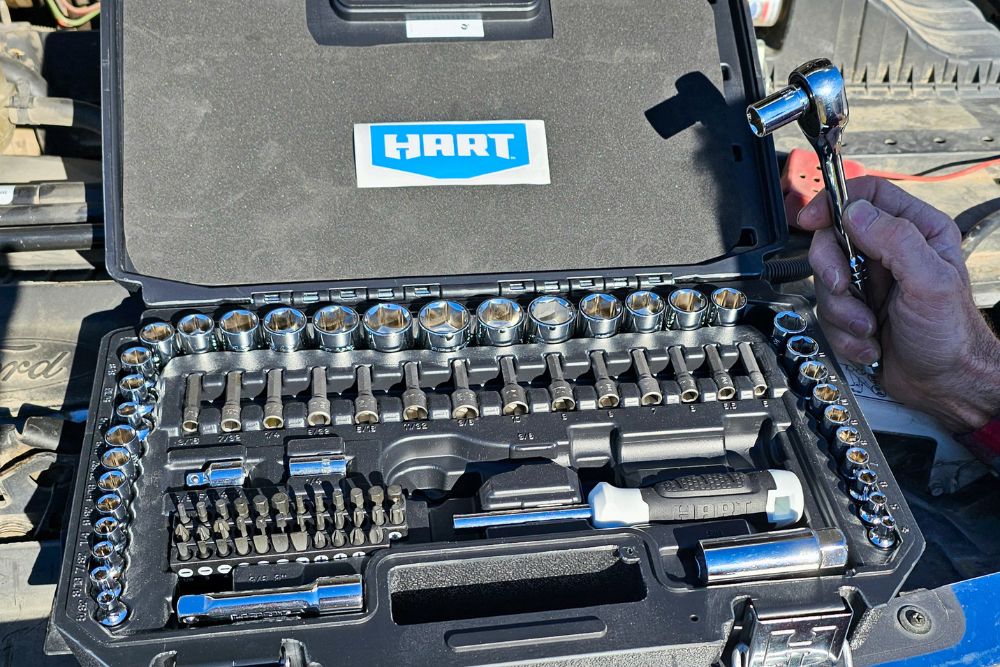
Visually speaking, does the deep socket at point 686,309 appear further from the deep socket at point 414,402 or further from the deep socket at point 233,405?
→ the deep socket at point 233,405

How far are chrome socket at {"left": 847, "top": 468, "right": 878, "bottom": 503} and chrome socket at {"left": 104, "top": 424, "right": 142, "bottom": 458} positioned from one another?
91cm

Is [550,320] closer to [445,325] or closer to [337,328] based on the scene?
[445,325]

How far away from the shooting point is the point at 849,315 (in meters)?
1.56

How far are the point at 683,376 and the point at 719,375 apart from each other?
50 millimetres

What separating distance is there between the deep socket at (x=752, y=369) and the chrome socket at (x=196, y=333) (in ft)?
2.49

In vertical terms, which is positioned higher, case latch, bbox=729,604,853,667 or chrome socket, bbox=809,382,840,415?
chrome socket, bbox=809,382,840,415

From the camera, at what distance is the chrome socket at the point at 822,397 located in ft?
4.38

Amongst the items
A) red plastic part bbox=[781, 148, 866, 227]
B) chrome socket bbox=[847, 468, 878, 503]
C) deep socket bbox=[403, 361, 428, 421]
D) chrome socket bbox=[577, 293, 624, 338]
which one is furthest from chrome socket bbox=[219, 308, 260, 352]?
red plastic part bbox=[781, 148, 866, 227]

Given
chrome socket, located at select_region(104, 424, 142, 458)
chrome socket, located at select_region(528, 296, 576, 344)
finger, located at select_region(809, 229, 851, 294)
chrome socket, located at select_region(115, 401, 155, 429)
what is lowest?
chrome socket, located at select_region(104, 424, 142, 458)

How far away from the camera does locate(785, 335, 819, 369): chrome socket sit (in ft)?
4.58

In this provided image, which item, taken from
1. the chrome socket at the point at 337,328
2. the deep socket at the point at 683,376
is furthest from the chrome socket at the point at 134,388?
the deep socket at the point at 683,376

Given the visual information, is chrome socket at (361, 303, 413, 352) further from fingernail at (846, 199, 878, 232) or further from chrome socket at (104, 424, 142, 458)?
fingernail at (846, 199, 878, 232)

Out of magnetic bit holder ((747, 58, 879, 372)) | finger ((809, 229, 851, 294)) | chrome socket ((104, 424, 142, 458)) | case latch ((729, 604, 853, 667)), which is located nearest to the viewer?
case latch ((729, 604, 853, 667))

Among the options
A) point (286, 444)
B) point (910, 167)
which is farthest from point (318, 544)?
point (910, 167)
